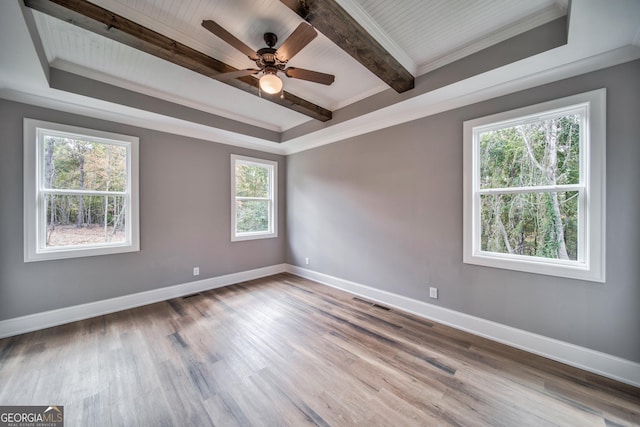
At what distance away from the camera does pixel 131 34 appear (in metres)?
1.90

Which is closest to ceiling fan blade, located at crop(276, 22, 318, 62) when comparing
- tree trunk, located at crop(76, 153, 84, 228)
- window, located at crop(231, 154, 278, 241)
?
window, located at crop(231, 154, 278, 241)

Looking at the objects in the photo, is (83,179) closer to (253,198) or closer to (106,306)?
(106,306)

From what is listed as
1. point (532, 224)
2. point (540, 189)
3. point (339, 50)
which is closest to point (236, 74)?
point (339, 50)

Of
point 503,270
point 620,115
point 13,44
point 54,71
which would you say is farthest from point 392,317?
point 54,71

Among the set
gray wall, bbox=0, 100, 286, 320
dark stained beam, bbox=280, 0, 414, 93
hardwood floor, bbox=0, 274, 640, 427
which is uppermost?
dark stained beam, bbox=280, 0, 414, 93

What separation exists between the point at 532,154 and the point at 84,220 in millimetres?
5170

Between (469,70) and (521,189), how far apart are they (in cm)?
127

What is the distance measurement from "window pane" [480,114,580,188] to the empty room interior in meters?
0.02

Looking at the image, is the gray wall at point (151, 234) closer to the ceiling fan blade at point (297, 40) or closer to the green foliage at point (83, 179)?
the green foliage at point (83, 179)

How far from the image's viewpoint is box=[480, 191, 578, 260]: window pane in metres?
2.16

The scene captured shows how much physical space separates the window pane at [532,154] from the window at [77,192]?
445 cm

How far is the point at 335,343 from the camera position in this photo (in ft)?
7.83

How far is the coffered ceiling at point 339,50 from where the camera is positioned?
1739 millimetres

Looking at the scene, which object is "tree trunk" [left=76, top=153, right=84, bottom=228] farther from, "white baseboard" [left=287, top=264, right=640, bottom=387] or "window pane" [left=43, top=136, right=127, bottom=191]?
"white baseboard" [left=287, top=264, right=640, bottom=387]
